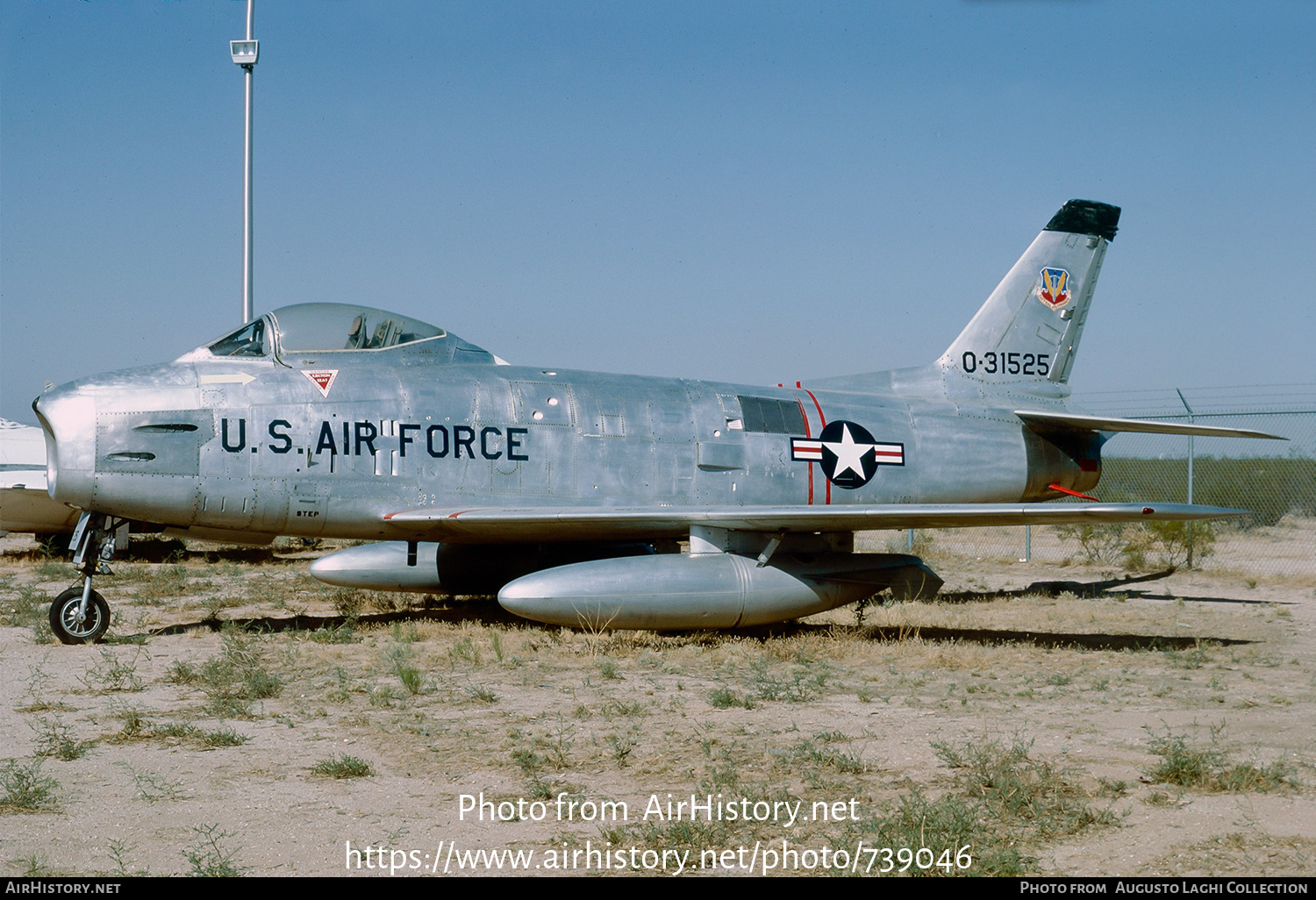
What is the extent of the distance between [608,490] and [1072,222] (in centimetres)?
813

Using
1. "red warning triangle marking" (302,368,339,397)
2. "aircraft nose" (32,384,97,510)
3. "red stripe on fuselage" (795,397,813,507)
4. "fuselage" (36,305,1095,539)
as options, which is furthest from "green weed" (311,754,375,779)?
"red stripe on fuselage" (795,397,813,507)

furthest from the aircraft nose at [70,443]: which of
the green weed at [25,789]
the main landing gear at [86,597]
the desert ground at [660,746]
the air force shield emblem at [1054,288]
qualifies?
the air force shield emblem at [1054,288]

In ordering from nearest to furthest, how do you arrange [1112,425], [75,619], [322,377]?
[75,619]
[322,377]
[1112,425]

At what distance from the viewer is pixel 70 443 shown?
30.5ft

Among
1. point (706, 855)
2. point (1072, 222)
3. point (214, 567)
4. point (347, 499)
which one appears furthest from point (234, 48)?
point (706, 855)

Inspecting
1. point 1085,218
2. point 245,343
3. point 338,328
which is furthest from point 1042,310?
point 245,343

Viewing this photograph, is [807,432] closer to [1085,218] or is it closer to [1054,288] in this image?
[1054,288]

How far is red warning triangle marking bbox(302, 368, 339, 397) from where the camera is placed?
1029cm

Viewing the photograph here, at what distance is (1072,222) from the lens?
14.6 m

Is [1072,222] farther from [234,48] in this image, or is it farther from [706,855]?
[234,48]

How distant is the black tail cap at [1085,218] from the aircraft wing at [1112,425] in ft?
9.22

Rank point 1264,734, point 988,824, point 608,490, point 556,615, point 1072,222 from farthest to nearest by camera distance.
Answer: point 1072,222
point 608,490
point 556,615
point 1264,734
point 988,824

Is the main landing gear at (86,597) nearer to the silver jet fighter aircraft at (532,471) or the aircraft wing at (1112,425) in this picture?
the silver jet fighter aircraft at (532,471)

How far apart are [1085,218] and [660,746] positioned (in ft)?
38.0
